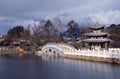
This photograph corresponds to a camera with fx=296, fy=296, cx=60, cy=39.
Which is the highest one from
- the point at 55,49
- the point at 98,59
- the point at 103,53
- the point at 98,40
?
the point at 98,40

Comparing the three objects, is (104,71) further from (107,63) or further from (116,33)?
(116,33)

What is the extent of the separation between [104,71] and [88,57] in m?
11.8

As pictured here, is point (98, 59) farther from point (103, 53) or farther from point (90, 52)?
point (90, 52)

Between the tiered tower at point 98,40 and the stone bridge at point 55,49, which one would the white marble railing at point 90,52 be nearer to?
the stone bridge at point 55,49

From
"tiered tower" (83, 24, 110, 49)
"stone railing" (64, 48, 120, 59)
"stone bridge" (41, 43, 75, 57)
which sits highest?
"tiered tower" (83, 24, 110, 49)

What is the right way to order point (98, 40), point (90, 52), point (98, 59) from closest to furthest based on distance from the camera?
1. point (98, 59)
2. point (90, 52)
3. point (98, 40)

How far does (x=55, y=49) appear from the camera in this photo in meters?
53.0

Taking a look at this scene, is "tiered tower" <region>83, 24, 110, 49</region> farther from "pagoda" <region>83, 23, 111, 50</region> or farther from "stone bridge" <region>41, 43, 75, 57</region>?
"stone bridge" <region>41, 43, 75, 57</region>

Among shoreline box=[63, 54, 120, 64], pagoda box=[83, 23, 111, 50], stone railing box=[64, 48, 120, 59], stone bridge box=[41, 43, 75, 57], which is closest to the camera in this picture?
stone railing box=[64, 48, 120, 59]

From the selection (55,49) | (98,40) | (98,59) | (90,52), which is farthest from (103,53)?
(55,49)

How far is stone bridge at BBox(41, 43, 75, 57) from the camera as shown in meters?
50.6

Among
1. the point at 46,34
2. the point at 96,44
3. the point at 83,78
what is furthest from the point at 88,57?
the point at 46,34

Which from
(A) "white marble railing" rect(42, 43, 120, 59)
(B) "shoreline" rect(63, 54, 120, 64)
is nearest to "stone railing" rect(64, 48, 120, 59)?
(A) "white marble railing" rect(42, 43, 120, 59)

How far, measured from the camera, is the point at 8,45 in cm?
7125
